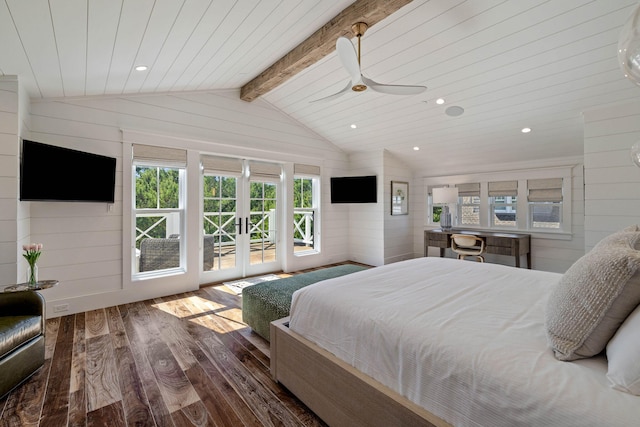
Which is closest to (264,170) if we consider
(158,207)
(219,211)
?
(219,211)

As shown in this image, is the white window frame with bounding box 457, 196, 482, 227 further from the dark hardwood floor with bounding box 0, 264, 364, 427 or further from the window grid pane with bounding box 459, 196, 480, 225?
the dark hardwood floor with bounding box 0, 264, 364, 427

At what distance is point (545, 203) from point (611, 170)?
1.46m

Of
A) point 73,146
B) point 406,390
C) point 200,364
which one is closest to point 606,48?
point 406,390

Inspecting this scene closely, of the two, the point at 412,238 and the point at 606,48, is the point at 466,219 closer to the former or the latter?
the point at 412,238

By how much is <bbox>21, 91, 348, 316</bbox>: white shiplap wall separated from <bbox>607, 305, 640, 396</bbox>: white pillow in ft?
14.0

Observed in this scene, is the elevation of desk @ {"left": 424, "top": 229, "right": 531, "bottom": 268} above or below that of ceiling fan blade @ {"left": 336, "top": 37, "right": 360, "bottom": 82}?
below

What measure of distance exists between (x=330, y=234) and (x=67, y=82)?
4.55 meters

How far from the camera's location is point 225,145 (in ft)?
15.1

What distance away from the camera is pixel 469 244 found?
15.6ft

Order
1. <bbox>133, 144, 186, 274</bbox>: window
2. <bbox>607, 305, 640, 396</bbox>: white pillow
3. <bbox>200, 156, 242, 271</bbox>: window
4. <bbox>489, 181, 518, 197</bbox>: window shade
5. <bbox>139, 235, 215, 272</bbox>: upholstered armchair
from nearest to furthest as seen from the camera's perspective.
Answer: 1. <bbox>607, 305, 640, 396</bbox>: white pillow
2. <bbox>133, 144, 186, 274</bbox>: window
3. <bbox>139, 235, 215, 272</bbox>: upholstered armchair
4. <bbox>200, 156, 242, 271</bbox>: window
5. <bbox>489, 181, 518, 197</bbox>: window shade

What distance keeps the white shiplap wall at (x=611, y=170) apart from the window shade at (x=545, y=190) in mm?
1118

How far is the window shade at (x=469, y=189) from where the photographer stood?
18.3 ft

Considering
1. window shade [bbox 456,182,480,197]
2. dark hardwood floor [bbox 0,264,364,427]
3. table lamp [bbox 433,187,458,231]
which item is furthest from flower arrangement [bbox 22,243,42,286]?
window shade [bbox 456,182,480,197]

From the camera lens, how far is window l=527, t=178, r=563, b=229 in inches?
185
